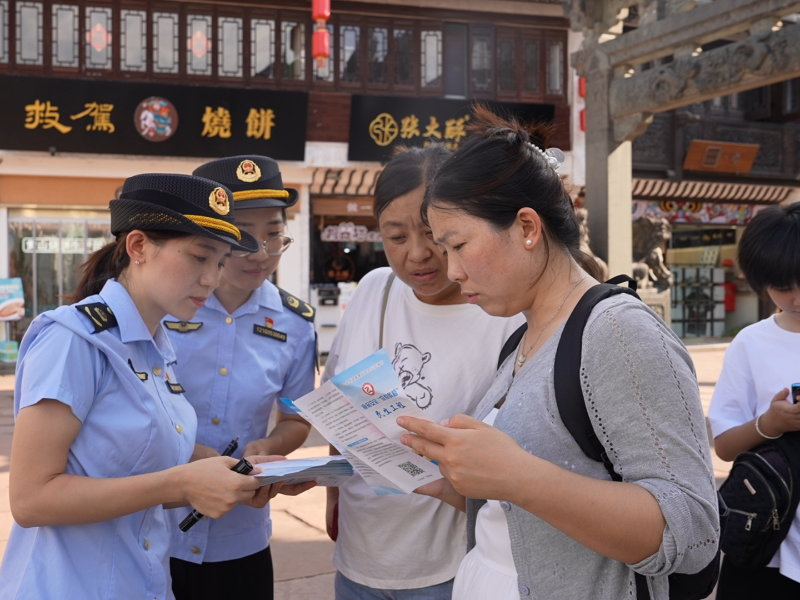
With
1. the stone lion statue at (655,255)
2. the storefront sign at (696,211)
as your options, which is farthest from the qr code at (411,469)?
the storefront sign at (696,211)

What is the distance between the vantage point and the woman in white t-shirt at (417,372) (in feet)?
5.86

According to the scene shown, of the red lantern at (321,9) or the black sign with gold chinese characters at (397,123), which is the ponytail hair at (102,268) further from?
the black sign with gold chinese characters at (397,123)

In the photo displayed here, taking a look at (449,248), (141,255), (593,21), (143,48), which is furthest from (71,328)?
(143,48)

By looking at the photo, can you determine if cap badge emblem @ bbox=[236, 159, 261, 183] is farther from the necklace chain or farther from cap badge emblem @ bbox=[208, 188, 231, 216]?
the necklace chain

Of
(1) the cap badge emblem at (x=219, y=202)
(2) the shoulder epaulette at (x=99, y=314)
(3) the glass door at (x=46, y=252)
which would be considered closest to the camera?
(2) the shoulder epaulette at (x=99, y=314)

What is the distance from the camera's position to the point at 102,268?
176 centimetres

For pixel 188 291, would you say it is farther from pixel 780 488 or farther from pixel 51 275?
pixel 51 275

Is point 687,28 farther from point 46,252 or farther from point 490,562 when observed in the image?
point 46,252

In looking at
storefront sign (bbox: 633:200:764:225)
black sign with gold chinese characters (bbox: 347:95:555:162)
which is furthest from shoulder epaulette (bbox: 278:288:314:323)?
storefront sign (bbox: 633:200:764:225)

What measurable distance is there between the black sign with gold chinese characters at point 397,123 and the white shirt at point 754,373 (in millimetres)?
9237

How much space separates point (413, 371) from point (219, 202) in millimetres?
608

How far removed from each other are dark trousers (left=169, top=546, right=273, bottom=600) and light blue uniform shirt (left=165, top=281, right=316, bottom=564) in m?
→ 0.03

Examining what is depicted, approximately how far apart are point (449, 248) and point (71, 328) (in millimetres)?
752

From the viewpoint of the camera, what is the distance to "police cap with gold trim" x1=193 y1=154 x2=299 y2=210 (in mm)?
2129
